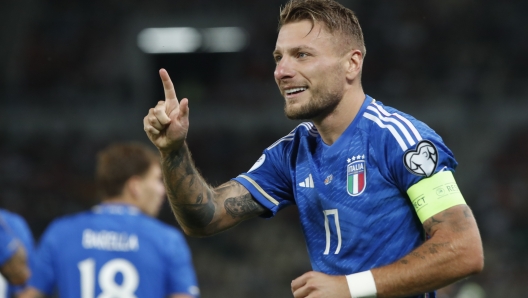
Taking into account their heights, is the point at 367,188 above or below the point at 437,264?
above

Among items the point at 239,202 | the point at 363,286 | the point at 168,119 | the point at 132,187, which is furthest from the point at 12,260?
the point at 363,286

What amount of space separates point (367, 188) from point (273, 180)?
65 centimetres

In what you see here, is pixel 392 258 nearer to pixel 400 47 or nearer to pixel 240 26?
pixel 400 47

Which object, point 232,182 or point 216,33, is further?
point 216,33

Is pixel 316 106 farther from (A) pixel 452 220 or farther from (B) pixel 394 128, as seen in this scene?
(A) pixel 452 220

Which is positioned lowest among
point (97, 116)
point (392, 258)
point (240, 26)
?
point (392, 258)

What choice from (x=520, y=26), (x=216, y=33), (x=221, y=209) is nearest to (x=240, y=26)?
(x=216, y=33)

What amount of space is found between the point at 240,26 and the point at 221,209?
16.1 meters

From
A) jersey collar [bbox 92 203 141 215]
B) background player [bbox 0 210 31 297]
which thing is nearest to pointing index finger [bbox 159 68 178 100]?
jersey collar [bbox 92 203 141 215]

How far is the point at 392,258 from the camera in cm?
Answer: 308

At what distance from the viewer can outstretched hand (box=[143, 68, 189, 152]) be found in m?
3.13

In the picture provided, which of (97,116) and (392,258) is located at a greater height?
(97,116)

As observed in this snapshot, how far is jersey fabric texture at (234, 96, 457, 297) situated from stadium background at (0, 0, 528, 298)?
1011cm

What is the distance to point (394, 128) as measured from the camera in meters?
3.07
